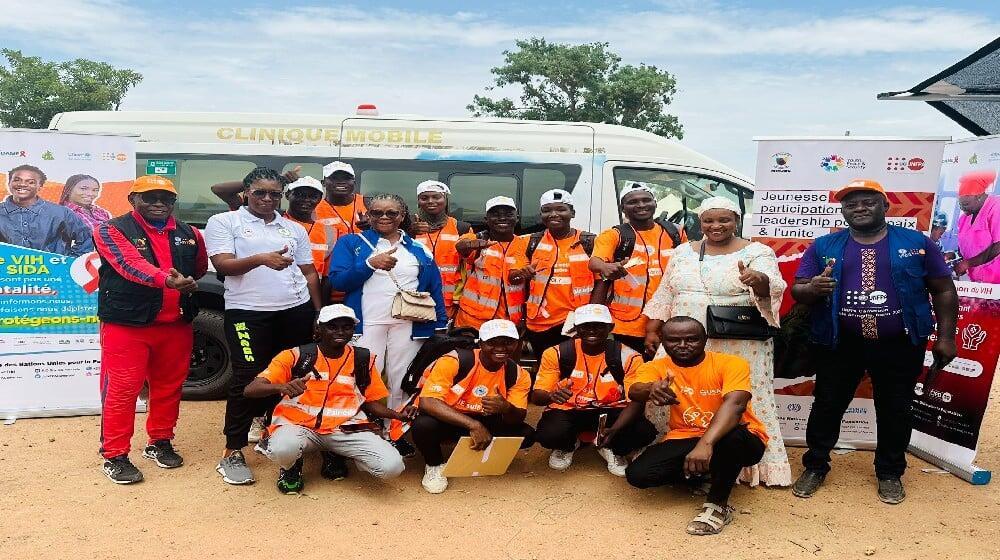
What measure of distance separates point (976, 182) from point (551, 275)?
8.89 feet

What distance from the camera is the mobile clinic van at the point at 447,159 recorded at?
225 inches

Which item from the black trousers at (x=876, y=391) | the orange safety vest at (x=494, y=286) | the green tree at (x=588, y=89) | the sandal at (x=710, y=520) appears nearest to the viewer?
the sandal at (x=710, y=520)

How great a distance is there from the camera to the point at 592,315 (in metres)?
3.87

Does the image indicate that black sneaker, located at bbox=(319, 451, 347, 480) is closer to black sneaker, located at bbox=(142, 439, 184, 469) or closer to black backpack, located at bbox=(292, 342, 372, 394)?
black backpack, located at bbox=(292, 342, 372, 394)

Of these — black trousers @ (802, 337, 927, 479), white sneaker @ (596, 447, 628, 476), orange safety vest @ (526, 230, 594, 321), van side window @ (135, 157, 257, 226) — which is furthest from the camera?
van side window @ (135, 157, 257, 226)

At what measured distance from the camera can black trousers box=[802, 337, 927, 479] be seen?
3793 millimetres

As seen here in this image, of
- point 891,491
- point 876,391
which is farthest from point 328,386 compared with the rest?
point 891,491

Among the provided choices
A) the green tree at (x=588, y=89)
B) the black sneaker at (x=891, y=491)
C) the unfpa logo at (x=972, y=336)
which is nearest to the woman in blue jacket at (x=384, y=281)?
the black sneaker at (x=891, y=491)

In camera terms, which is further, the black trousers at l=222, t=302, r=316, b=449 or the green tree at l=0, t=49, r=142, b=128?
the green tree at l=0, t=49, r=142, b=128

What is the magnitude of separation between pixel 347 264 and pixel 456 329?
87 centimetres

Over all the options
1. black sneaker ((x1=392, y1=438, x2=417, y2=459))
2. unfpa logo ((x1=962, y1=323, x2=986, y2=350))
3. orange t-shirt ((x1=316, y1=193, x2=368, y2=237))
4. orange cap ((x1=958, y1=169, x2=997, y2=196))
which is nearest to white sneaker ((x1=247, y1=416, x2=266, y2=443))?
black sneaker ((x1=392, y1=438, x2=417, y2=459))

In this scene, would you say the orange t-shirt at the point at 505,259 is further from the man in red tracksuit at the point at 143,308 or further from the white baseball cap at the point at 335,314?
the man in red tracksuit at the point at 143,308

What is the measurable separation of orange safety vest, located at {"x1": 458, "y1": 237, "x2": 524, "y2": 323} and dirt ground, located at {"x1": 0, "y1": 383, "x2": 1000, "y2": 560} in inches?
38.7

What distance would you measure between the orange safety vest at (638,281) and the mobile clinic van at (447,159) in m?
1.37
